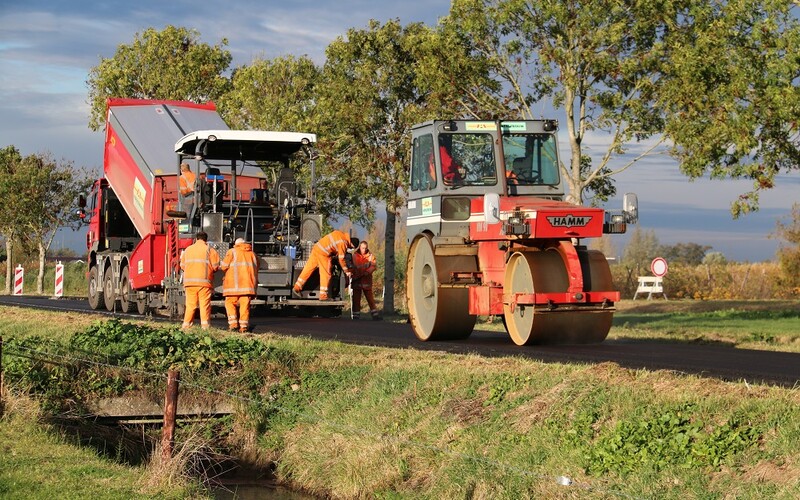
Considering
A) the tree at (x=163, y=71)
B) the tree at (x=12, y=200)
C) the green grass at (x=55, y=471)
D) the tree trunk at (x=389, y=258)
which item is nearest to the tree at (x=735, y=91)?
the tree trunk at (x=389, y=258)

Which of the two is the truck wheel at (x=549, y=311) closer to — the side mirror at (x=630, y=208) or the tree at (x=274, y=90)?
the side mirror at (x=630, y=208)

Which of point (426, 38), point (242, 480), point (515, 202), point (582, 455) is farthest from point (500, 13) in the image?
point (582, 455)

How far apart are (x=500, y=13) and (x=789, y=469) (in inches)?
753

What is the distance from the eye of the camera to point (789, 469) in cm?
852

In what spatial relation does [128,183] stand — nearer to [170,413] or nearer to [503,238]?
[503,238]

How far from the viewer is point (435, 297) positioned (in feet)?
59.1

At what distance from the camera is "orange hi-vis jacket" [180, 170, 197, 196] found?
24375 mm

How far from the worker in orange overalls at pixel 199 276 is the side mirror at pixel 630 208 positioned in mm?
7622

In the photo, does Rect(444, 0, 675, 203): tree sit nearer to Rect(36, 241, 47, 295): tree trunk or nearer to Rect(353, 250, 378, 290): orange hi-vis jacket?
Rect(353, 250, 378, 290): orange hi-vis jacket

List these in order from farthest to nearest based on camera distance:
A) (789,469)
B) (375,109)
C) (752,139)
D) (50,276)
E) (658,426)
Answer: (50,276), (375,109), (752,139), (658,426), (789,469)

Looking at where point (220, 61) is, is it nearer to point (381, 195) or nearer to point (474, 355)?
point (381, 195)

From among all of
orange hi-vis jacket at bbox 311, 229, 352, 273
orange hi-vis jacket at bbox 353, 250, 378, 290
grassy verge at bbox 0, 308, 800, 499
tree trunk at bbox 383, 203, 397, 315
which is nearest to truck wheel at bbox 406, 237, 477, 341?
grassy verge at bbox 0, 308, 800, 499

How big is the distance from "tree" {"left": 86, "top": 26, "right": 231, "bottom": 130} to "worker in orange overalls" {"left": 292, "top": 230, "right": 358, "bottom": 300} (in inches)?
964

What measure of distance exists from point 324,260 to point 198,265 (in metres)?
3.68
